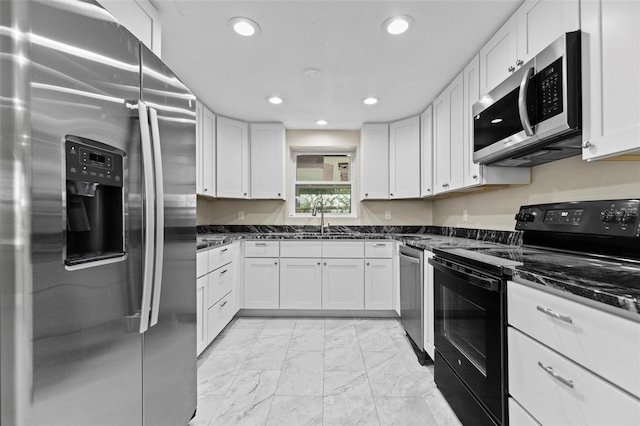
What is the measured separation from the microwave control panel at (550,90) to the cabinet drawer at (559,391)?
3.20 ft

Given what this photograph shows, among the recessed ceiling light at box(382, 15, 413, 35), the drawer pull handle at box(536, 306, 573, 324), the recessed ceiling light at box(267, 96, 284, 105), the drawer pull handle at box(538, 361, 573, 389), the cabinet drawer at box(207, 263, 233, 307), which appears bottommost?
the cabinet drawer at box(207, 263, 233, 307)

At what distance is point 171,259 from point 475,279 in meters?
1.39

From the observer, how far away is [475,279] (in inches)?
54.7

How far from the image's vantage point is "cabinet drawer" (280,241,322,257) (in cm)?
322

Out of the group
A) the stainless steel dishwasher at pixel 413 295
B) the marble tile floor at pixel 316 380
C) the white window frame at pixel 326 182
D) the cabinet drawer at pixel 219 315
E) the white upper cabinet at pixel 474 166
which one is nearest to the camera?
the marble tile floor at pixel 316 380

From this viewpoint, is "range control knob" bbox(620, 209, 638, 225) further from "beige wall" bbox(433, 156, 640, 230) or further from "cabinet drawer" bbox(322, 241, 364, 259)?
"cabinet drawer" bbox(322, 241, 364, 259)

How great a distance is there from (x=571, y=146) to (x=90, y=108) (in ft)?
6.62

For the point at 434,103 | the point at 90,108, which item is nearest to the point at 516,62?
the point at 434,103

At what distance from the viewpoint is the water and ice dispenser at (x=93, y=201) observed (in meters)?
0.80

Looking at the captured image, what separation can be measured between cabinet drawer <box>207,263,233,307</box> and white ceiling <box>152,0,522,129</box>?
5.46 feet

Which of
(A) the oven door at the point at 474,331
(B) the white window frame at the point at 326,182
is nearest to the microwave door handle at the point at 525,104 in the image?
(A) the oven door at the point at 474,331

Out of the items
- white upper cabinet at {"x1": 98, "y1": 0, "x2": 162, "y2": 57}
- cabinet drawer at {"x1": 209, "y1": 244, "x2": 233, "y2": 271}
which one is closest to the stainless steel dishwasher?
cabinet drawer at {"x1": 209, "y1": 244, "x2": 233, "y2": 271}

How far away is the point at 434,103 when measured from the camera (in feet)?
9.51

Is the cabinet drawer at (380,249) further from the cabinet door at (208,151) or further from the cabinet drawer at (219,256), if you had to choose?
the cabinet door at (208,151)
